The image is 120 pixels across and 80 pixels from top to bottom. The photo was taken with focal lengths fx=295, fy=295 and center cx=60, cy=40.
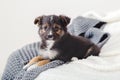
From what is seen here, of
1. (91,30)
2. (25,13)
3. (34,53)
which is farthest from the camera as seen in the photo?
(25,13)

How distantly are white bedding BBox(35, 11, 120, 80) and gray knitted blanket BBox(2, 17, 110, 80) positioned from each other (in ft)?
0.10

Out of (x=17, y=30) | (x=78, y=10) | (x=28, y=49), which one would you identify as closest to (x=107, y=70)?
(x=28, y=49)

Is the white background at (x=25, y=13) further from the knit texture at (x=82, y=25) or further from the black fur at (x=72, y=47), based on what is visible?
the black fur at (x=72, y=47)

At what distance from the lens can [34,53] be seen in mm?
1028

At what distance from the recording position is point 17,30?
1.62 meters

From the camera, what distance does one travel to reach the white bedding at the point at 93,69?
843 mm

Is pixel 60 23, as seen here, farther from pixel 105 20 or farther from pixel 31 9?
pixel 31 9

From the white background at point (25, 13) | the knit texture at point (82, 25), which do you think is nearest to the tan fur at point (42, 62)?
the knit texture at point (82, 25)

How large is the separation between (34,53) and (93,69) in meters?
0.23

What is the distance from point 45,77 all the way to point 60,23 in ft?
0.60

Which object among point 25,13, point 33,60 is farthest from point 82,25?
point 25,13

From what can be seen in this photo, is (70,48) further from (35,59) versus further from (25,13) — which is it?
(25,13)

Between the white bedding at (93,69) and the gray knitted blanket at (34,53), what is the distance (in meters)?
0.03

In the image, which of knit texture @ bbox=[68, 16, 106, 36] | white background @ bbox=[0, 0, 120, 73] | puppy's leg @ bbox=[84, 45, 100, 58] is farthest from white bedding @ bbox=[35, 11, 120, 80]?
white background @ bbox=[0, 0, 120, 73]
